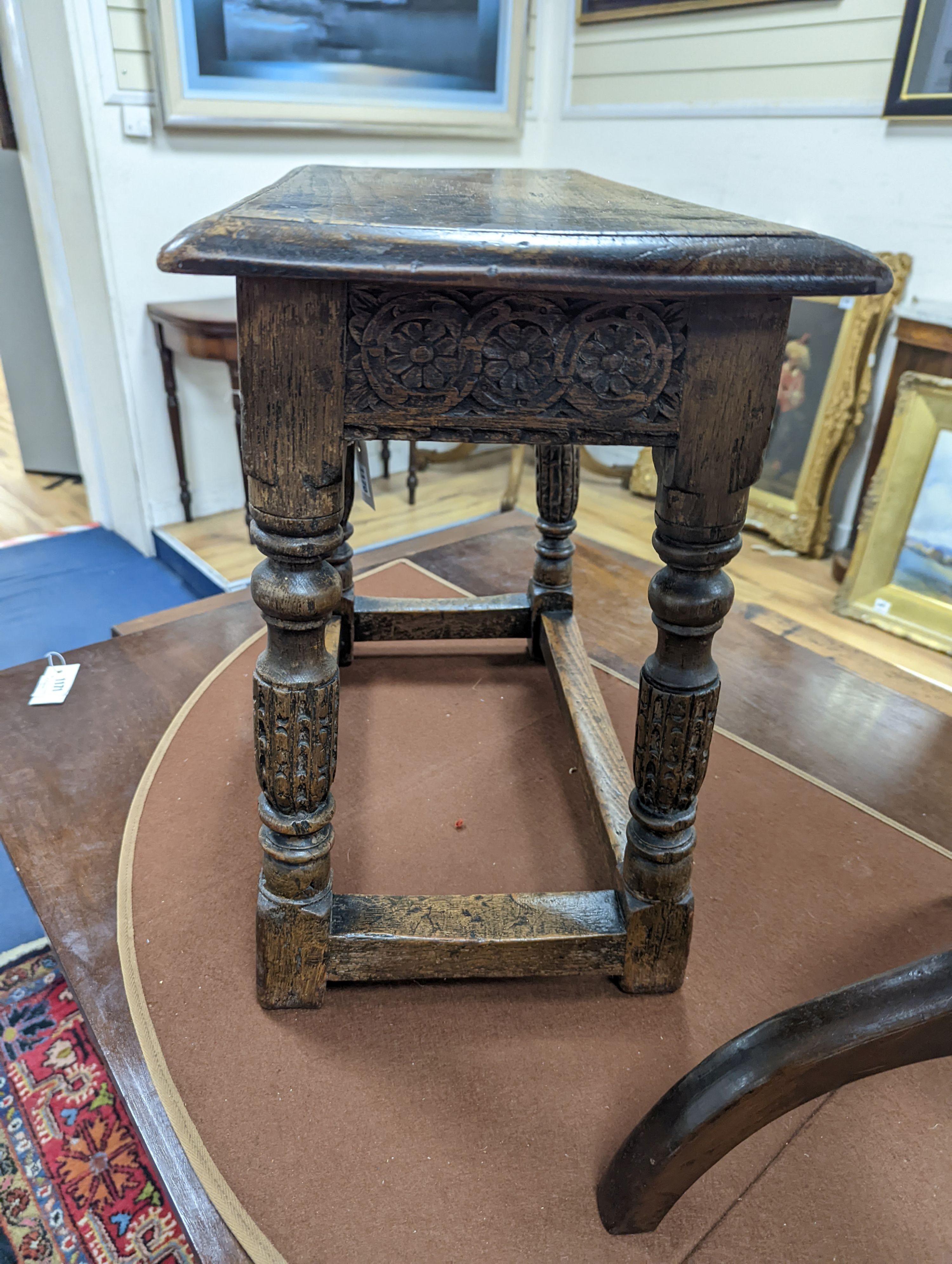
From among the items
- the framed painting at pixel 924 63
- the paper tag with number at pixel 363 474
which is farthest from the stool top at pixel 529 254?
the framed painting at pixel 924 63

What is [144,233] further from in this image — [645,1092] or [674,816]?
[645,1092]

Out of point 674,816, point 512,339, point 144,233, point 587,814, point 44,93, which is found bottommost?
point 587,814

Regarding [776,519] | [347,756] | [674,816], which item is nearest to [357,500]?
[776,519]

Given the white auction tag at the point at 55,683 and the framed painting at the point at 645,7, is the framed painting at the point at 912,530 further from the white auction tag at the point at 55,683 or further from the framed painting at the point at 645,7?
the white auction tag at the point at 55,683

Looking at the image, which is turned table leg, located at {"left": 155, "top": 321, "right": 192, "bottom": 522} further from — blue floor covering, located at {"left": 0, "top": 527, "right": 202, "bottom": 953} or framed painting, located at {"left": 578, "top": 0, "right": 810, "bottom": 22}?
framed painting, located at {"left": 578, "top": 0, "right": 810, "bottom": 22}

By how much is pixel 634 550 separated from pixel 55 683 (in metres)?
1.89

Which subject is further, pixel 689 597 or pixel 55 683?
pixel 55 683

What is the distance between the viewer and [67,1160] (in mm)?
1087

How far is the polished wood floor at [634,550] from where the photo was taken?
1808 mm

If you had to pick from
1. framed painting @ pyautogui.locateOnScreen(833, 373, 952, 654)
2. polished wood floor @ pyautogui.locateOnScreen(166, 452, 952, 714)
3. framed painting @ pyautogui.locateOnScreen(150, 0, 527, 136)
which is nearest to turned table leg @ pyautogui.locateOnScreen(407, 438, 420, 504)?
polished wood floor @ pyautogui.locateOnScreen(166, 452, 952, 714)

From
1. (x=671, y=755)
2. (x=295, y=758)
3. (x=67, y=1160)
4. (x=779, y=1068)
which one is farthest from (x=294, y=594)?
(x=67, y=1160)

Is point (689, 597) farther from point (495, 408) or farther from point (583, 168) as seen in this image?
point (583, 168)

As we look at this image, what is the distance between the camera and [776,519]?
9.46 ft

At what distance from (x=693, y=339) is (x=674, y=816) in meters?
0.45
